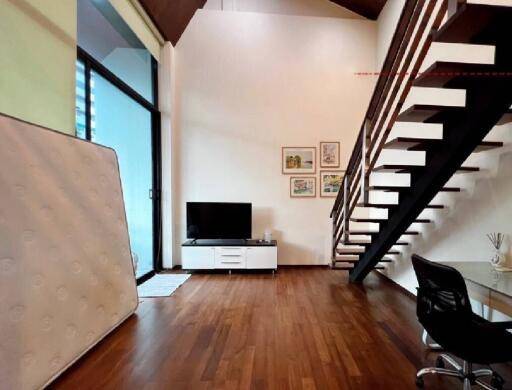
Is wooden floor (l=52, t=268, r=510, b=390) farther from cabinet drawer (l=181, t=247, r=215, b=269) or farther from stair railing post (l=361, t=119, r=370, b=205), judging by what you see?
stair railing post (l=361, t=119, r=370, b=205)

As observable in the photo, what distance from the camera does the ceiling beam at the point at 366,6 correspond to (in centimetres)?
477

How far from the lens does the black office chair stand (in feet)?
5.13

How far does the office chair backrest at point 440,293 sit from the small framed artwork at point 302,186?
3229mm

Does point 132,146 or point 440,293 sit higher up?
point 132,146

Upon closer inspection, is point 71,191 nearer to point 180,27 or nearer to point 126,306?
point 126,306

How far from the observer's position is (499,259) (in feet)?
7.30

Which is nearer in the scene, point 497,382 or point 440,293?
point 440,293

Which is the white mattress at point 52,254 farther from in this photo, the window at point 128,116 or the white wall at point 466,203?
the white wall at point 466,203

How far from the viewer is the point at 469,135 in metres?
2.13

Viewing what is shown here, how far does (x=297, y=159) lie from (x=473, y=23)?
3.54m

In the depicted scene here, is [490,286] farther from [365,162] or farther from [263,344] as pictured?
[263,344]

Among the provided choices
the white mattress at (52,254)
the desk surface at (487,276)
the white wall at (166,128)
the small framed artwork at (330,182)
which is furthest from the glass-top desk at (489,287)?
the white wall at (166,128)

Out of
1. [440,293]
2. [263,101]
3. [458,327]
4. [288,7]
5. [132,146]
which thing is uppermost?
[288,7]

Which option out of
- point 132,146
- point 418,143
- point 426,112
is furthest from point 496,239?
point 132,146
